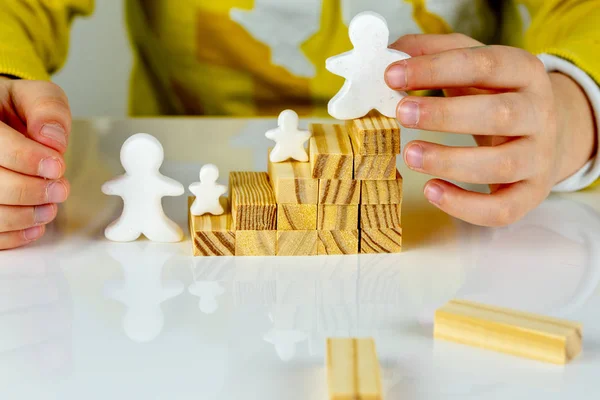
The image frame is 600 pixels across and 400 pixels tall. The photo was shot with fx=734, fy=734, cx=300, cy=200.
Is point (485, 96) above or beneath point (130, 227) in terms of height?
above

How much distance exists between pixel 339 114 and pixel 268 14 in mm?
614

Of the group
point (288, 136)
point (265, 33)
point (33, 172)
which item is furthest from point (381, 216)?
point (265, 33)

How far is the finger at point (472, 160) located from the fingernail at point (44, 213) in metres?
0.38

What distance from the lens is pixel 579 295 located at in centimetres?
65

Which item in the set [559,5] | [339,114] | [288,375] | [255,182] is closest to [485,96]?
A: [339,114]

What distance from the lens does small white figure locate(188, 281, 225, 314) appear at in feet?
2.03

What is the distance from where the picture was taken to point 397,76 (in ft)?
2.38

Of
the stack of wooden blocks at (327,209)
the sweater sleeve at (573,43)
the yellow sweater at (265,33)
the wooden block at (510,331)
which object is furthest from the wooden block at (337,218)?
the yellow sweater at (265,33)

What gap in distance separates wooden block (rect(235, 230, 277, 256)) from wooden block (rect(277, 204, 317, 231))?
0.05ft

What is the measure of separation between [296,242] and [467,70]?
245 millimetres

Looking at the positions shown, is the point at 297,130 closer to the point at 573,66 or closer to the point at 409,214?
the point at 409,214

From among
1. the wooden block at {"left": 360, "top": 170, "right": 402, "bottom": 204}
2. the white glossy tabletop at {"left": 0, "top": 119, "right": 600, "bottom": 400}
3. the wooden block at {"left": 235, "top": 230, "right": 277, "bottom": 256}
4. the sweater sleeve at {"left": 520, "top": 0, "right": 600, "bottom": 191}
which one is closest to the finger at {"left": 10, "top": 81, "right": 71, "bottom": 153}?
the white glossy tabletop at {"left": 0, "top": 119, "right": 600, "bottom": 400}

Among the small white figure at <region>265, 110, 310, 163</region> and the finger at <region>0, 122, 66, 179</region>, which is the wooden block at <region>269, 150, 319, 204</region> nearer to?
the small white figure at <region>265, 110, 310, 163</region>

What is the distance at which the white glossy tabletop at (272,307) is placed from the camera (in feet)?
1.62
